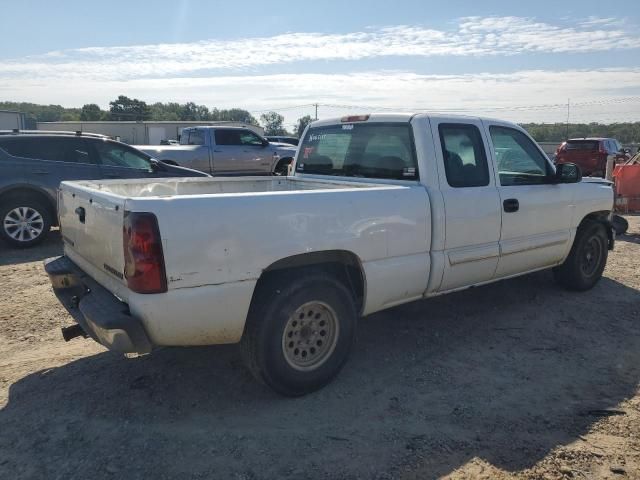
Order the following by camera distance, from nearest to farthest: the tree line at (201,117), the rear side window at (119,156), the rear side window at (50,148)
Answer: the rear side window at (50,148)
the rear side window at (119,156)
the tree line at (201,117)

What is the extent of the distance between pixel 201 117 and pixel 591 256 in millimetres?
98481

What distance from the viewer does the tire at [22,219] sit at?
761 centimetres

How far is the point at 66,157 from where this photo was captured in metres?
8.16

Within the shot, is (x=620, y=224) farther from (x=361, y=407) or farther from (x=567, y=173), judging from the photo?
(x=361, y=407)

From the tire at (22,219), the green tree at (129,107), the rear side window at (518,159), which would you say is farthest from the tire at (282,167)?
the green tree at (129,107)

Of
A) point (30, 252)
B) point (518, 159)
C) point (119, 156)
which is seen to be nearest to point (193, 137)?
point (119, 156)

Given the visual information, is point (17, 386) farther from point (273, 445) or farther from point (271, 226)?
point (271, 226)

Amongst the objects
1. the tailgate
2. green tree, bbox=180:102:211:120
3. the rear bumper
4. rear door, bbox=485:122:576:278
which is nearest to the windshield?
rear door, bbox=485:122:576:278

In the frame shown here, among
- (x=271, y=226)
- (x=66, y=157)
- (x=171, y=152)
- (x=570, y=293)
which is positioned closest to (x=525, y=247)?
(x=570, y=293)

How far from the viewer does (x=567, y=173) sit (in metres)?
5.21

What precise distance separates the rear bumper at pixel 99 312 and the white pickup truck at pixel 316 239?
0.03ft

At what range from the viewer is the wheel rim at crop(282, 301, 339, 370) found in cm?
345

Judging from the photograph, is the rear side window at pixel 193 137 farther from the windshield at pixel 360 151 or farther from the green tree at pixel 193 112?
the green tree at pixel 193 112

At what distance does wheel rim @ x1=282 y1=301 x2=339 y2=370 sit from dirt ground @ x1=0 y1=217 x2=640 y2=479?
25 cm
